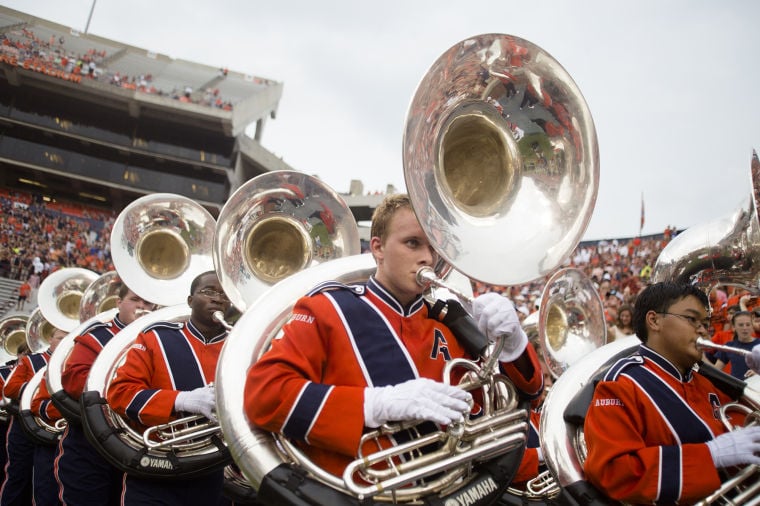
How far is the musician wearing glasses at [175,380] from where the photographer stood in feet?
9.55

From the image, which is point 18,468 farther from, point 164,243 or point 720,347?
point 720,347

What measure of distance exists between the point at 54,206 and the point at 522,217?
1357 inches

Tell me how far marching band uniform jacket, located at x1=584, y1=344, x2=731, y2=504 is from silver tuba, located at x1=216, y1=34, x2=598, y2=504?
1.52ft

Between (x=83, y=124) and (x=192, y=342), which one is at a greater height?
(x=192, y=342)

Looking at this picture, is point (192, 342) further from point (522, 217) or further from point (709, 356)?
point (709, 356)

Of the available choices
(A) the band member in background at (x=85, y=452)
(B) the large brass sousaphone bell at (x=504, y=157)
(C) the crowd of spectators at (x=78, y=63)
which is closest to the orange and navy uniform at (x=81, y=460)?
(A) the band member in background at (x=85, y=452)

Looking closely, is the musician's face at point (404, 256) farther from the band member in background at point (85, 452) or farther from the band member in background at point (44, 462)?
the band member in background at point (44, 462)

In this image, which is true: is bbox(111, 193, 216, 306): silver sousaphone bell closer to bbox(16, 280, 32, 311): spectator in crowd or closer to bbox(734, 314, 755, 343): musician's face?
bbox(734, 314, 755, 343): musician's face

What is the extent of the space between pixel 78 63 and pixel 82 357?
3477cm

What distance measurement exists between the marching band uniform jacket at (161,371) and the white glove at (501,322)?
1.80m

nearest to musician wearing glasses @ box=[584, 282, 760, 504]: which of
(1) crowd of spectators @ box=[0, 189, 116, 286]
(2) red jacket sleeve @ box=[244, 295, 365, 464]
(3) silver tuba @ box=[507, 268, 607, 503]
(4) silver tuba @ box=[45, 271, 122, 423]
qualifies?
(2) red jacket sleeve @ box=[244, 295, 365, 464]

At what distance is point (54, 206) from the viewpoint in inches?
1222

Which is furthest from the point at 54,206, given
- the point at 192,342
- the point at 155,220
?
the point at 192,342

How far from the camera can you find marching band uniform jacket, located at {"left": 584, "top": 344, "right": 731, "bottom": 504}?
1.96 m
